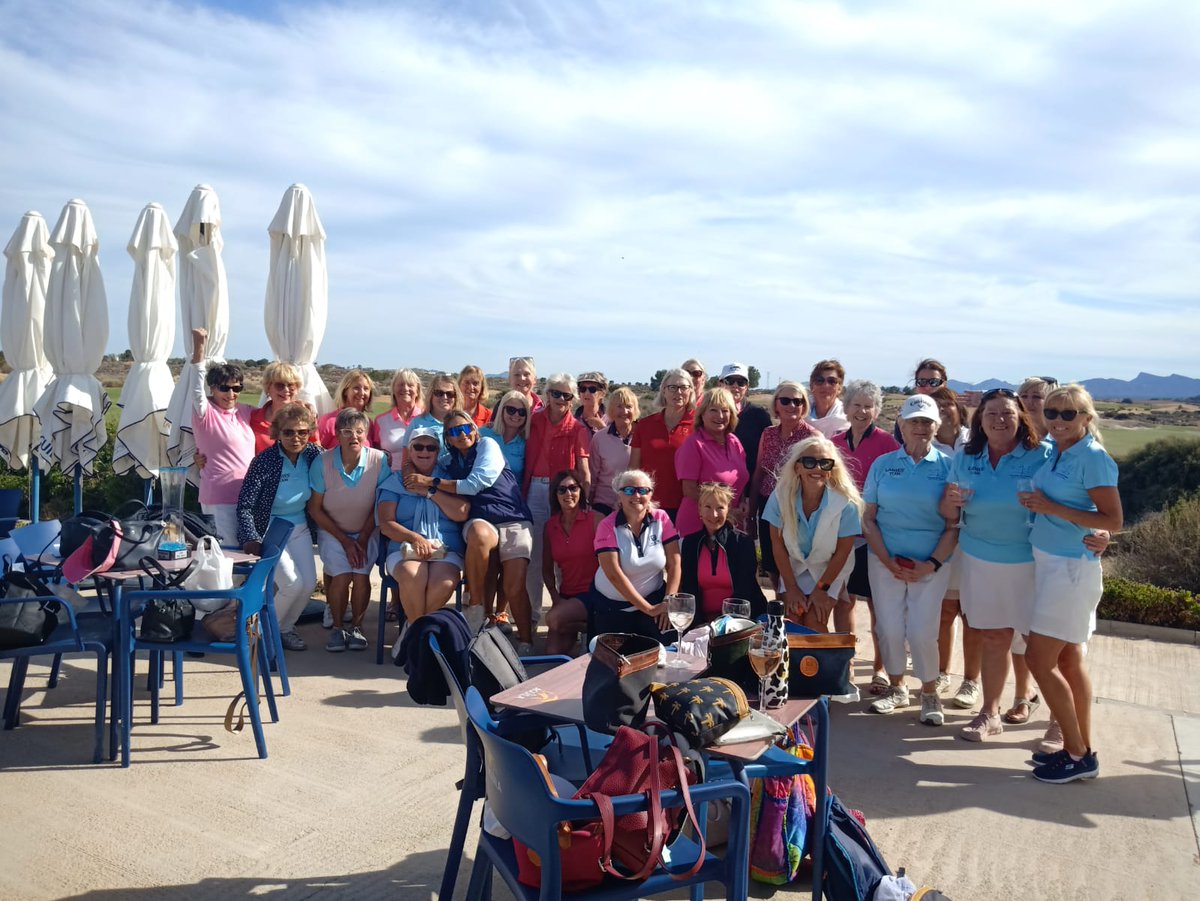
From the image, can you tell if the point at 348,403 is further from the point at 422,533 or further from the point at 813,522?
the point at 813,522

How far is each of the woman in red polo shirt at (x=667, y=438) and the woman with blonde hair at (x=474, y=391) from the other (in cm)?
133

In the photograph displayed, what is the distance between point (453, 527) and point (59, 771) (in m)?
2.72

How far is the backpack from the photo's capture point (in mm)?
3160

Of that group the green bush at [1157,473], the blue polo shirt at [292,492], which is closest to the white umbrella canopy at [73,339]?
the blue polo shirt at [292,492]

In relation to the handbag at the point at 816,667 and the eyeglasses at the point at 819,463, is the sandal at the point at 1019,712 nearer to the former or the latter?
the eyeglasses at the point at 819,463

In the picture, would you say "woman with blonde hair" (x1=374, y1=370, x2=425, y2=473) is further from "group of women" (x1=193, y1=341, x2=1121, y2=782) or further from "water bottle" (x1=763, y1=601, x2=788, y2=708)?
"water bottle" (x1=763, y1=601, x2=788, y2=708)

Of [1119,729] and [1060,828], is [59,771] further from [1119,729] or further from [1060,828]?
[1119,729]

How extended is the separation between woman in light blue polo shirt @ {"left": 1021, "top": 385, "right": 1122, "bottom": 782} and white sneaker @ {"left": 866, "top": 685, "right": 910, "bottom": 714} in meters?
0.98

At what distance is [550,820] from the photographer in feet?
7.53

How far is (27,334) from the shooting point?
8.74 metres

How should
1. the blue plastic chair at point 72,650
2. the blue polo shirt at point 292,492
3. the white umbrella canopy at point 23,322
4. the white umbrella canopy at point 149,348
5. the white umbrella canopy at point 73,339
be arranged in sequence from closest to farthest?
1. the blue plastic chair at point 72,650
2. the blue polo shirt at point 292,492
3. the white umbrella canopy at point 149,348
4. the white umbrella canopy at point 73,339
5. the white umbrella canopy at point 23,322

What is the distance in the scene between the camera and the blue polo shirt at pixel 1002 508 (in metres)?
4.79

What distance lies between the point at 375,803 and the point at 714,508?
2476 mm

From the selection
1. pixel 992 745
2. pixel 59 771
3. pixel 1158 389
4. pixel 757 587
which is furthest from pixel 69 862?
pixel 1158 389
